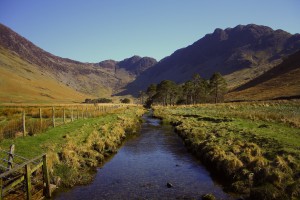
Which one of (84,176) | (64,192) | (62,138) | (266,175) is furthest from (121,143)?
(266,175)

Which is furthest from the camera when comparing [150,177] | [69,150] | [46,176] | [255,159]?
[69,150]

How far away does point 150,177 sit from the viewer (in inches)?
903

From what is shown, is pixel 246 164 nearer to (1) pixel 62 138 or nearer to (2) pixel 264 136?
(2) pixel 264 136

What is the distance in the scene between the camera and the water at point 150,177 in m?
19.2

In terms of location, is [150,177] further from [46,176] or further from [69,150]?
[46,176]

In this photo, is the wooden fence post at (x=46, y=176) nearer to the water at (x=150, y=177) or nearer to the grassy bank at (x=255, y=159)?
the water at (x=150, y=177)

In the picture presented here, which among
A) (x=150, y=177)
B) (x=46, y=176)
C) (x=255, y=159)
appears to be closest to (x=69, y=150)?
(x=46, y=176)

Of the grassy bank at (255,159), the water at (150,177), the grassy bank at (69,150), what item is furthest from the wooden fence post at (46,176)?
the grassy bank at (255,159)

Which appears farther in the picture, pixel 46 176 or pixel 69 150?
pixel 69 150

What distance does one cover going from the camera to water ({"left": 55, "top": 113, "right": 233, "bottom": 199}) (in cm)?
1916

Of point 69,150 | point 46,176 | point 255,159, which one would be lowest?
point 46,176

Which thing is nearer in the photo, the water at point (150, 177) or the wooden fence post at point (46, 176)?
the wooden fence post at point (46, 176)

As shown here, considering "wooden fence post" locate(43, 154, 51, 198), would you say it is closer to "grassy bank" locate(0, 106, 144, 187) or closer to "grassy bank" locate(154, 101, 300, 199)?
"grassy bank" locate(0, 106, 144, 187)

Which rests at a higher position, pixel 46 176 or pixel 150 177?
pixel 46 176
